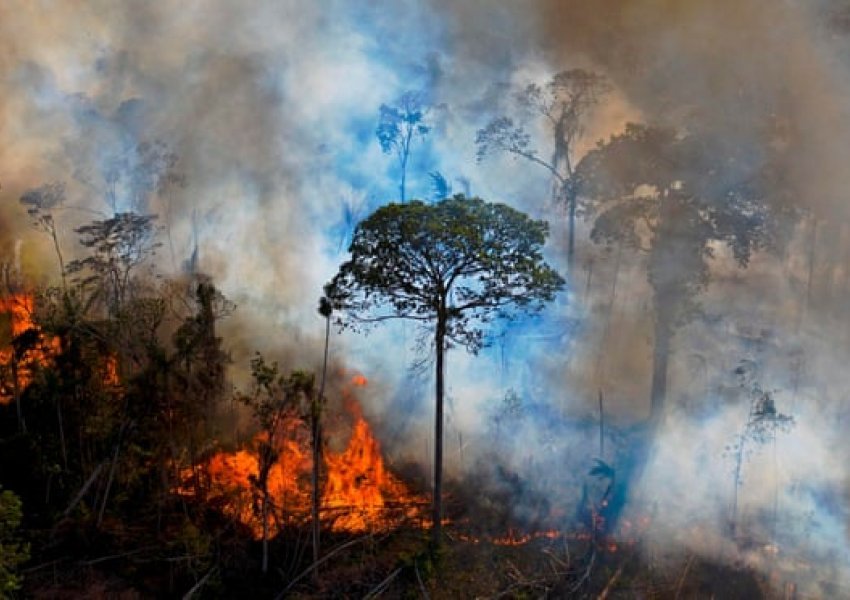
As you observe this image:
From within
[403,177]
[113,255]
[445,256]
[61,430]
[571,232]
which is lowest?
[61,430]

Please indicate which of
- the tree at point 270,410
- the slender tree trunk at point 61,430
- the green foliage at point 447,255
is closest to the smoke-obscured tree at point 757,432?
the green foliage at point 447,255

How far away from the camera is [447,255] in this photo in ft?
57.5

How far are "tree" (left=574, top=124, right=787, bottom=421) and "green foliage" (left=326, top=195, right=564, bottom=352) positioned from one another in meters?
8.28

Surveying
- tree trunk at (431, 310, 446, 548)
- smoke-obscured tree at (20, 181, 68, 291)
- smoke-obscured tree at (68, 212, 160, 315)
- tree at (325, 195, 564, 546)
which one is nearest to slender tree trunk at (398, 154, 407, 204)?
smoke-obscured tree at (68, 212, 160, 315)

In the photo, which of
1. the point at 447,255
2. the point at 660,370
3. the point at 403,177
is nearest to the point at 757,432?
the point at 660,370

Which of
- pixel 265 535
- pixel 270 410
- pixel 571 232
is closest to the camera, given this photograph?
pixel 265 535

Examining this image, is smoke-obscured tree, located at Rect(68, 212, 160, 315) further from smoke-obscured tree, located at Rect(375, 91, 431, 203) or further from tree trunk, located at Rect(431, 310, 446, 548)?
tree trunk, located at Rect(431, 310, 446, 548)

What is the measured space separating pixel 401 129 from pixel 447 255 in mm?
19896

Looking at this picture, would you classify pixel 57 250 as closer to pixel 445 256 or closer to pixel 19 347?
pixel 19 347

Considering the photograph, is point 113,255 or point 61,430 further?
point 113,255

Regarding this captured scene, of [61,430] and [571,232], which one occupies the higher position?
[571,232]

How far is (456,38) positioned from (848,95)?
19.7m

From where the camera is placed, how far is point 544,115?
34.8 m

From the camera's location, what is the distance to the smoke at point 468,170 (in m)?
26.7
